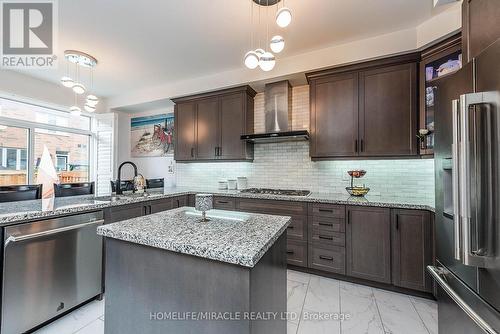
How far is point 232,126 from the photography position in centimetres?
349

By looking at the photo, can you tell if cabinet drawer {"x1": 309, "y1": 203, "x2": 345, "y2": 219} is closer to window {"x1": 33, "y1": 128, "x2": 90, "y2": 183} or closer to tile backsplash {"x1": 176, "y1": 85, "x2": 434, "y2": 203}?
tile backsplash {"x1": 176, "y1": 85, "x2": 434, "y2": 203}

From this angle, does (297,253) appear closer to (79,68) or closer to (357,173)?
(357,173)

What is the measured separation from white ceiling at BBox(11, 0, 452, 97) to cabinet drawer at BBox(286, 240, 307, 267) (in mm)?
2497

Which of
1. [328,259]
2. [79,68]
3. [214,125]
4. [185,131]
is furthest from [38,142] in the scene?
[328,259]

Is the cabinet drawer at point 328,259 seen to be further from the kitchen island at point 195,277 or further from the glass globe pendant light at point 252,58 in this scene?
the glass globe pendant light at point 252,58

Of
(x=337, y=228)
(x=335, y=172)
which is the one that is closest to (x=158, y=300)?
(x=337, y=228)

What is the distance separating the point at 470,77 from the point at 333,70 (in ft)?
6.49

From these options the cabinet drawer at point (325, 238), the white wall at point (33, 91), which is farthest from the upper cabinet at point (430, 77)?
the white wall at point (33, 91)

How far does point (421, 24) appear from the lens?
2314 millimetres

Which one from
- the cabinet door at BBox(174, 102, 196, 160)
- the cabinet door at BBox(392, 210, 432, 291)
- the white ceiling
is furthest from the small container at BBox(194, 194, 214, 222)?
the cabinet door at BBox(174, 102, 196, 160)

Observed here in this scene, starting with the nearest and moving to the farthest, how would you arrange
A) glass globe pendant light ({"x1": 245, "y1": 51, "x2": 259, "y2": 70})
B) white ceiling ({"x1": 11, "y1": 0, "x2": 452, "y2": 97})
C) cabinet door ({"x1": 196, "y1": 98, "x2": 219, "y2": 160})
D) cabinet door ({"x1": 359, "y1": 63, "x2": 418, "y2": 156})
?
glass globe pendant light ({"x1": 245, "y1": 51, "x2": 259, "y2": 70}) < white ceiling ({"x1": 11, "y1": 0, "x2": 452, "y2": 97}) < cabinet door ({"x1": 359, "y1": 63, "x2": 418, "y2": 156}) < cabinet door ({"x1": 196, "y1": 98, "x2": 219, "y2": 160})

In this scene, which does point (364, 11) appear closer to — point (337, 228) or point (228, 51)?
point (228, 51)

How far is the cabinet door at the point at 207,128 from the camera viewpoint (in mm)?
3629

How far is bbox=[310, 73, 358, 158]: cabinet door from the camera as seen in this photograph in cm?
271
